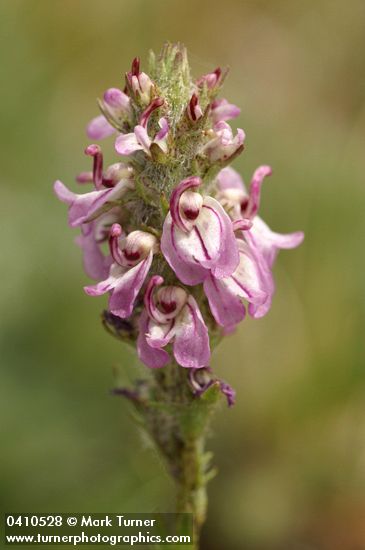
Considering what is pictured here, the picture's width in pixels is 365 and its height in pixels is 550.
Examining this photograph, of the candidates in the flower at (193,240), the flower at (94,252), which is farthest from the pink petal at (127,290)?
the flower at (94,252)

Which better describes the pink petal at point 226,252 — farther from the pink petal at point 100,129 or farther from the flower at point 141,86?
the pink petal at point 100,129

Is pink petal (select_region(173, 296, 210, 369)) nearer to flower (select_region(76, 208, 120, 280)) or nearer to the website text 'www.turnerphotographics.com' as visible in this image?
flower (select_region(76, 208, 120, 280))

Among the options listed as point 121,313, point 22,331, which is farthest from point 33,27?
point 121,313

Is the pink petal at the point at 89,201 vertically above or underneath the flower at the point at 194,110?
underneath

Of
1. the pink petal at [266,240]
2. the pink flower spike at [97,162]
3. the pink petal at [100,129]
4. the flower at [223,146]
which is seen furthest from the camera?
the pink petal at [100,129]

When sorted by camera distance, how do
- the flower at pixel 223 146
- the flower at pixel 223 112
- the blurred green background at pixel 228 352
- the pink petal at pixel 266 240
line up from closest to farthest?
the flower at pixel 223 146 < the flower at pixel 223 112 < the pink petal at pixel 266 240 < the blurred green background at pixel 228 352

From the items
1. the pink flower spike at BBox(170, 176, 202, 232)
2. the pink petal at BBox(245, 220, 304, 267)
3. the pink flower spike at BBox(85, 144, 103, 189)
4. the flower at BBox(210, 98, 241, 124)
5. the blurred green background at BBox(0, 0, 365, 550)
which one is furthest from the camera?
the blurred green background at BBox(0, 0, 365, 550)

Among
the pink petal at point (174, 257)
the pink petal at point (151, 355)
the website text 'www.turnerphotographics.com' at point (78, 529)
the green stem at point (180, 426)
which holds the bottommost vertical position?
the website text 'www.turnerphotographics.com' at point (78, 529)

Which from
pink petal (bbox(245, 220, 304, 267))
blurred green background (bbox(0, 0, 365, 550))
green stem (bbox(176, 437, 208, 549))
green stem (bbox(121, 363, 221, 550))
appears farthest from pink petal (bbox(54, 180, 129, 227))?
blurred green background (bbox(0, 0, 365, 550))
